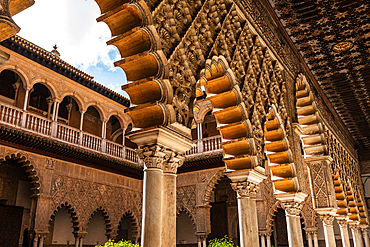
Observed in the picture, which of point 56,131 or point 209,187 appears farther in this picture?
point 209,187

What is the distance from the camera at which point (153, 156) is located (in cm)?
312

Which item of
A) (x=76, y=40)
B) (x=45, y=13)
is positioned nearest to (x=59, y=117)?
(x=45, y=13)

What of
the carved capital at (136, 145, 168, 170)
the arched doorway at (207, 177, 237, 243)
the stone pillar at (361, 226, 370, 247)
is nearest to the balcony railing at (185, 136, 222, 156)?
the arched doorway at (207, 177, 237, 243)

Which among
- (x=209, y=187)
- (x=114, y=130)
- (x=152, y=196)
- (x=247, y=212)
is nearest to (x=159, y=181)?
(x=152, y=196)

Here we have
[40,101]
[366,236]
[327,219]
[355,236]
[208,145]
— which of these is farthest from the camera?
[208,145]

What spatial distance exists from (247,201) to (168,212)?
1.96 meters

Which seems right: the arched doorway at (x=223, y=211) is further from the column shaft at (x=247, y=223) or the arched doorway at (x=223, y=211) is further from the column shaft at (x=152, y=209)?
the column shaft at (x=152, y=209)

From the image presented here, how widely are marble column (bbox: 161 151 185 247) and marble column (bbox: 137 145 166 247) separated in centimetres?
8

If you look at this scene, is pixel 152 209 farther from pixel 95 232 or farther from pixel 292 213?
pixel 95 232

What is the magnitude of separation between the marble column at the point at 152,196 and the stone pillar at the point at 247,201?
188 centimetres

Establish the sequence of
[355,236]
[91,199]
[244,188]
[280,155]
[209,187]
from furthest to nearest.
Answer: [209,187]
[91,199]
[355,236]
[280,155]
[244,188]

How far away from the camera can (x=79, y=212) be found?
11.5 m

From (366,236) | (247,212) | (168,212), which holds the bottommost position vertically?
(366,236)

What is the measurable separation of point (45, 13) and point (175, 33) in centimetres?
1553
